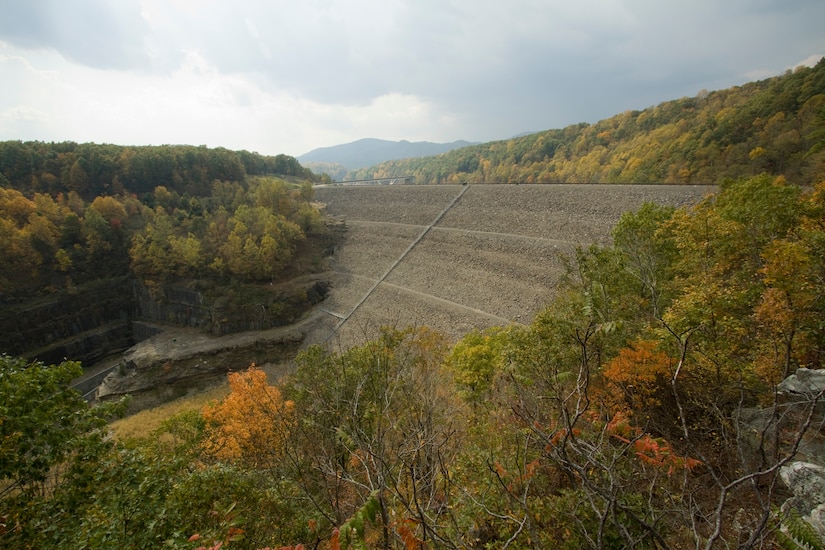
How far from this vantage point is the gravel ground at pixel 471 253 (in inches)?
1048

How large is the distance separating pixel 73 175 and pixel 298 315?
111ft

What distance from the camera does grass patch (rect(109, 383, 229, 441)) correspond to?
67.9 ft

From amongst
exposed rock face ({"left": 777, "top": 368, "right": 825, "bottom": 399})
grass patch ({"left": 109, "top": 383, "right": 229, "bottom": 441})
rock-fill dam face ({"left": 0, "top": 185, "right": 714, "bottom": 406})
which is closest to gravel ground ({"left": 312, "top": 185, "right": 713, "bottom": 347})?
rock-fill dam face ({"left": 0, "top": 185, "right": 714, "bottom": 406})

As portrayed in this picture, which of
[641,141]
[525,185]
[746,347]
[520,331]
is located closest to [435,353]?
[520,331]

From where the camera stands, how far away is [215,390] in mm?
26359

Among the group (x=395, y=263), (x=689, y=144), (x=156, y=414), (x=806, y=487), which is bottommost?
(x=156, y=414)

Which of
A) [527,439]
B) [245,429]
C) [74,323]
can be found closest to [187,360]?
[74,323]

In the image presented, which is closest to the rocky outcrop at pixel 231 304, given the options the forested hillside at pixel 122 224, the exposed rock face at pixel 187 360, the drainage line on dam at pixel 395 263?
the exposed rock face at pixel 187 360

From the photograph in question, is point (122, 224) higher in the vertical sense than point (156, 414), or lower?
higher

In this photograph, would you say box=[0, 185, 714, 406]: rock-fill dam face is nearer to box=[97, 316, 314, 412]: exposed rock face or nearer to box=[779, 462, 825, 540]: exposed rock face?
box=[97, 316, 314, 412]: exposed rock face

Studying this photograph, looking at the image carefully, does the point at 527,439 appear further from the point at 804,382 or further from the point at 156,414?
the point at 156,414

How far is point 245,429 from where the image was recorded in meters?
14.2

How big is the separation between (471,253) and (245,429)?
Answer: 22.5 metres

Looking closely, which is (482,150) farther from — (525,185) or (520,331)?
(520,331)
